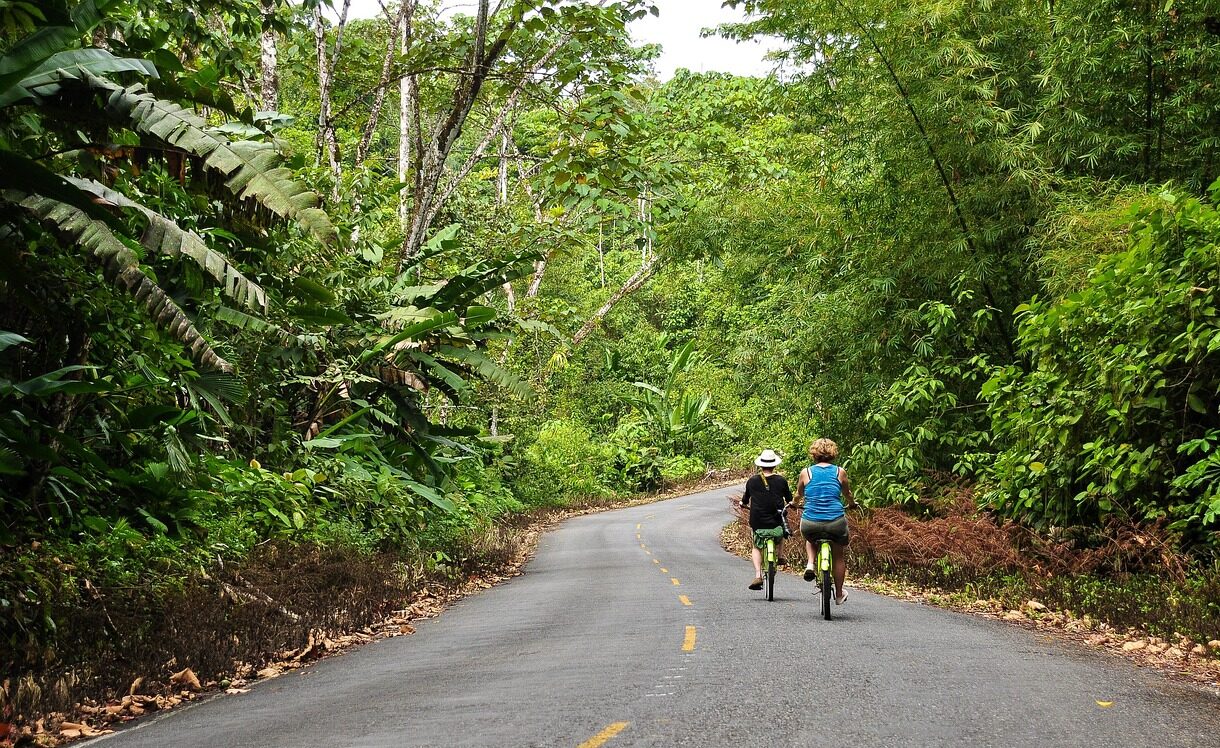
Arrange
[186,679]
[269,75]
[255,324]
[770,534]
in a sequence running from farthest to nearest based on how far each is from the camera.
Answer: [269,75], [770,534], [255,324], [186,679]

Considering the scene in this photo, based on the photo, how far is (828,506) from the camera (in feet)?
36.8

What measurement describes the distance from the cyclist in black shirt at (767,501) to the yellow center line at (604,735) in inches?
278

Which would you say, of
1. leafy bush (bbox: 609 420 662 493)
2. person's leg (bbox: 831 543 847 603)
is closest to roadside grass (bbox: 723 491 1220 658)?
person's leg (bbox: 831 543 847 603)

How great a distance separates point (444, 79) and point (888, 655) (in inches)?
810

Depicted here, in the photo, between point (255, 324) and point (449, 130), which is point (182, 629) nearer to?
point (255, 324)

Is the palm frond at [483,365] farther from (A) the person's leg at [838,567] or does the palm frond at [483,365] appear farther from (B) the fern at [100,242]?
(B) the fern at [100,242]

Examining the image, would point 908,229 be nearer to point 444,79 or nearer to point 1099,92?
point 1099,92

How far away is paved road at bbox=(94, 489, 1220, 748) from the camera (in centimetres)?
569

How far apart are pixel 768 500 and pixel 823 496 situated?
60.1 inches

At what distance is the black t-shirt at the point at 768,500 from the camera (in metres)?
12.7

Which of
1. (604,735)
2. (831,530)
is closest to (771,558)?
(831,530)

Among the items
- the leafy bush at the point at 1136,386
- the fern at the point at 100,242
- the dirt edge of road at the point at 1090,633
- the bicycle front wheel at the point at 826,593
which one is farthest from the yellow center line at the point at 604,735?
the leafy bush at the point at 1136,386

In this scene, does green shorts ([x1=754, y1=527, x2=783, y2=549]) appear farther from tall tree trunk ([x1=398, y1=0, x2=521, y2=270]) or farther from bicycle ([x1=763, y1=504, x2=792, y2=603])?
tall tree trunk ([x1=398, y1=0, x2=521, y2=270])

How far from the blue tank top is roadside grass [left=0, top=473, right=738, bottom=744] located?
4788mm
